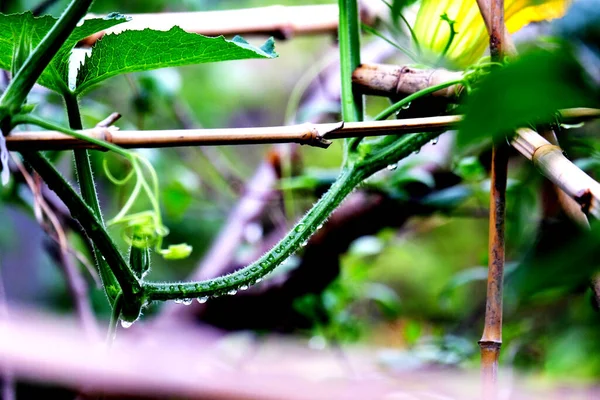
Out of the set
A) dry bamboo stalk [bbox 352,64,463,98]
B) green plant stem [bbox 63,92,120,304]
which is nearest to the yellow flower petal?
dry bamboo stalk [bbox 352,64,463,98]

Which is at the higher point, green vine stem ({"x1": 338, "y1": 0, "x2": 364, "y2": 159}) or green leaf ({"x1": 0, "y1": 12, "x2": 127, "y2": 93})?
green vine stem ({"x1": 338, "y1": 0, "x2": 364, "y2": 159})

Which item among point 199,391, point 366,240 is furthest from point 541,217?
point 199,391

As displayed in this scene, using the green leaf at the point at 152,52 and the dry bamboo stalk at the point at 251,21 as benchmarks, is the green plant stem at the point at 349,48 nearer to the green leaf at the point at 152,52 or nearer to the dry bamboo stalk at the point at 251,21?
the green leaf at the point at 152,52

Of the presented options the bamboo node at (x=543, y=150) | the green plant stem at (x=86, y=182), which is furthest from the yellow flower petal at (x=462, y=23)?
the green plant stem at (x=86, y=182)

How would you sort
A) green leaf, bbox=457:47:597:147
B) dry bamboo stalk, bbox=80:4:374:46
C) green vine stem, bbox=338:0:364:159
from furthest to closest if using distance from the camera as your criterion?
1. dry bamboo stalk, bbox=80:4:374:46
2. green vine stem, bbox=338:0:364:159
3. green leaf, bbox=457:47:597:147

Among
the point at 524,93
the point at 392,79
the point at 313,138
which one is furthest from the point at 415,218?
the point at 524,93

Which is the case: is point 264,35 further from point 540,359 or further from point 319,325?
point 540,359

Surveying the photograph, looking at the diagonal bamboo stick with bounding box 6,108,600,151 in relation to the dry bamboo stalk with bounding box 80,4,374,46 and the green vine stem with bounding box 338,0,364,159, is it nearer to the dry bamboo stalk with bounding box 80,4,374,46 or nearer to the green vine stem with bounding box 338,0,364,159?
the green vine stem with bounding box 338,0,364,159
